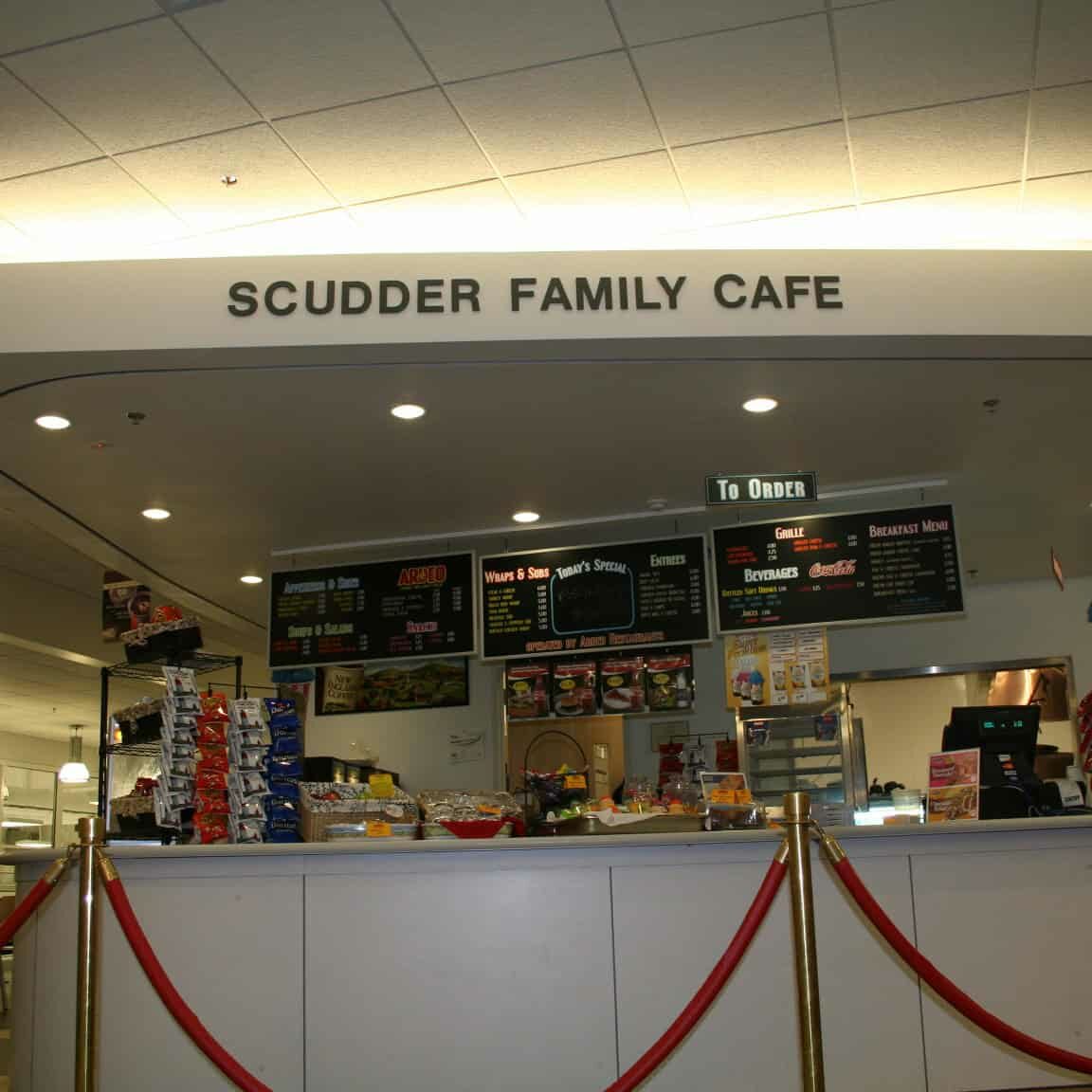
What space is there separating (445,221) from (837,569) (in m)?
2.82

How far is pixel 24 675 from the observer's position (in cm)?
1202

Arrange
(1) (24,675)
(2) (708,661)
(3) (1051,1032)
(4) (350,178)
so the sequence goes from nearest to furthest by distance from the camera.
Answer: (3) (1051,1032), (4) (350,178), (2) (708,661), (1) (24,675)

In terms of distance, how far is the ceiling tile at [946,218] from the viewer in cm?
466

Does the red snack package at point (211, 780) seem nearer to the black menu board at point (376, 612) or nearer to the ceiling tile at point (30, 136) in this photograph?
the black menu board at point (376, 612)

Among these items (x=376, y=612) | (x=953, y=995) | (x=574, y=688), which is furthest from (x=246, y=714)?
(x=574, y=688)

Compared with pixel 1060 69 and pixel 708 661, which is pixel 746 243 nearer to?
pixel 1060 69

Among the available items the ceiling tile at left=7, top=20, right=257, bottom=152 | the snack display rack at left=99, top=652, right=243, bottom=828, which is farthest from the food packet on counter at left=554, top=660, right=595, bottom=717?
the ceiling tile at left=7, top=20, right=257, bottom=152

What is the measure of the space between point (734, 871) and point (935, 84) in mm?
2661

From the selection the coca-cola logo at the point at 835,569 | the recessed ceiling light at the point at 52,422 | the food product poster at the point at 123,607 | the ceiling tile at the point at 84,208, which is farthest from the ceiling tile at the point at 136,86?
the food product poster at the point at 123,607

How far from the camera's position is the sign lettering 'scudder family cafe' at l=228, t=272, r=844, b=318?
14.9 ft

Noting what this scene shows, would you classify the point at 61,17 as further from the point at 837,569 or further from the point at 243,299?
the point at 837,569

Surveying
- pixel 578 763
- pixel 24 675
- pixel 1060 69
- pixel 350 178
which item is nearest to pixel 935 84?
pixel 1060 69

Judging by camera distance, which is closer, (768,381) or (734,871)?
(734,871)

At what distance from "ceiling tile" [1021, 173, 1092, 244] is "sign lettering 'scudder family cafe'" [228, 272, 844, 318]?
864mm
